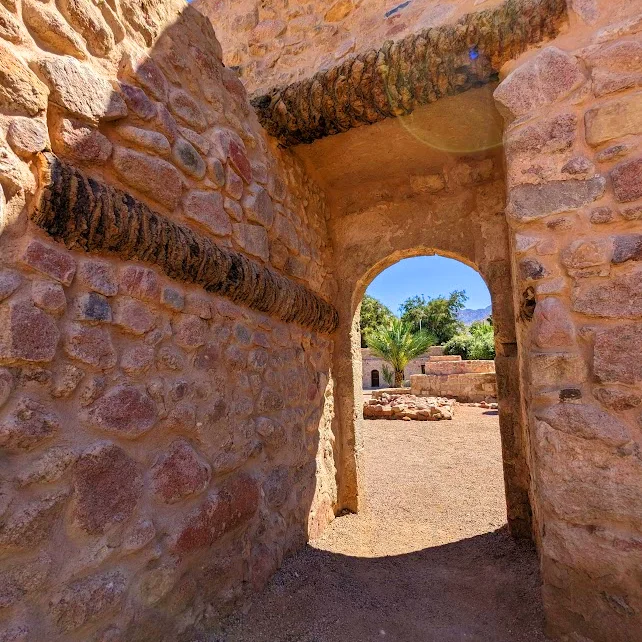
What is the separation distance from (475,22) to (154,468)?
259 centimetres

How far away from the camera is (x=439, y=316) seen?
91.8ft

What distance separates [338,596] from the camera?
2354mm

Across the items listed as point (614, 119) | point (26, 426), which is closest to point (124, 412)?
point (26, 426)

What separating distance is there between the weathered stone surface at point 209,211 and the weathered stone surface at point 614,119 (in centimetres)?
173

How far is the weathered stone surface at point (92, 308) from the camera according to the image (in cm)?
145

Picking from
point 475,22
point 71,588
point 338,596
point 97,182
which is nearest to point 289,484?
point 338,596

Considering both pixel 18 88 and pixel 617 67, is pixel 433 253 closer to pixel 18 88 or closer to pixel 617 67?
pixel 617 67

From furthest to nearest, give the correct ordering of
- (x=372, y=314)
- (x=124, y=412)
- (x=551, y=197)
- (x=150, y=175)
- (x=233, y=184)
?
(x=372, y=314), (x=233, y=184), (x=551, y=197), (x=150, y=175), (x=124, y=412)

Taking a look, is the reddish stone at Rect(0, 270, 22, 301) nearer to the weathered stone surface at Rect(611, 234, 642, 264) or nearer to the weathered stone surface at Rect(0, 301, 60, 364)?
the weathered stone surface at Rect(0, 301, 60, 364)

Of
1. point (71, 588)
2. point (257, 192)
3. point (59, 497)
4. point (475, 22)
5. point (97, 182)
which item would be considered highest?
point (475, 22)

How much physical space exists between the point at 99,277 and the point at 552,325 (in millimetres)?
1828

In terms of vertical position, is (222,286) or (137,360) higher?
(222,286)

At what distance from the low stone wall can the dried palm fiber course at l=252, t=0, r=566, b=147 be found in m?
10.3

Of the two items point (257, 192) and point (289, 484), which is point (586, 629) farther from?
point (257, 192)
